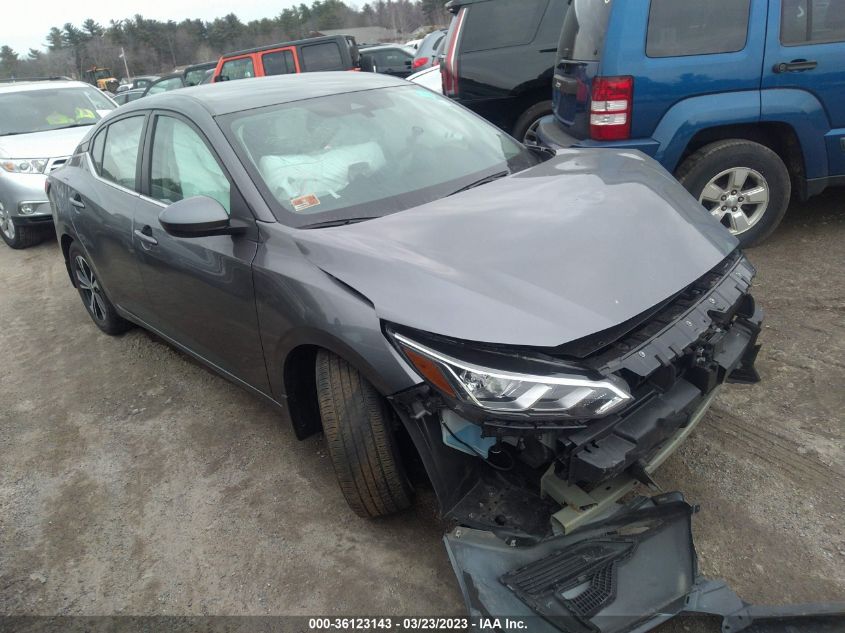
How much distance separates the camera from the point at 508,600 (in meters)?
1.91

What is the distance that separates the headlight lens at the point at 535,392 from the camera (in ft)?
6.13

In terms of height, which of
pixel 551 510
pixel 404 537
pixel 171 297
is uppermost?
pixel 171 297

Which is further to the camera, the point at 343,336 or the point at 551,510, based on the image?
the point at 343,336

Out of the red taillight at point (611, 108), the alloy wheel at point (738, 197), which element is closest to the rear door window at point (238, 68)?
the red taillight at point (611, 108)

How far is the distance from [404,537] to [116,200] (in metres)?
2.52

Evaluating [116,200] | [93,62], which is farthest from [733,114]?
[93,62]

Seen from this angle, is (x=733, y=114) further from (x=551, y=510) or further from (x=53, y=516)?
(x=53, y=516)

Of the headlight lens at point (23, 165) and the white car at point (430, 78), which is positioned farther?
the white car at point (430, 78)

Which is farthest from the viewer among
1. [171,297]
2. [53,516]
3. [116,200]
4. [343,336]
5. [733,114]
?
[733,114]

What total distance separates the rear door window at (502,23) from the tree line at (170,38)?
222ft

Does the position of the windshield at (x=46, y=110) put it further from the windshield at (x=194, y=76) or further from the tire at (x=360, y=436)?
the windshield at (x=194, y=76)

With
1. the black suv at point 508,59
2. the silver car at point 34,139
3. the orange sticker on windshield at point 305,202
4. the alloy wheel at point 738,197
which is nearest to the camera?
the orange sticker on windshield at point 305,202

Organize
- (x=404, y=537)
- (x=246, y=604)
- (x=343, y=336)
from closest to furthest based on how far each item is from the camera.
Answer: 1. (x=343, y=336)
2. (x=246, y=604)
3. (x=404, y=537)

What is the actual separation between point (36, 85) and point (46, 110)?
0.60 meters
